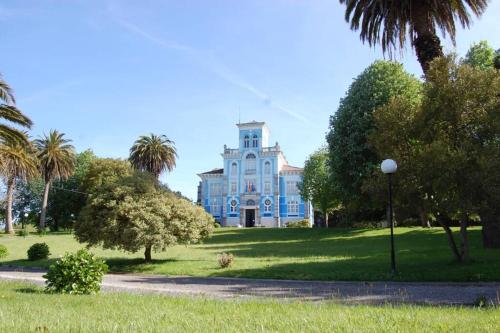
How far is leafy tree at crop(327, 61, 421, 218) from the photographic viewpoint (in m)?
30.7

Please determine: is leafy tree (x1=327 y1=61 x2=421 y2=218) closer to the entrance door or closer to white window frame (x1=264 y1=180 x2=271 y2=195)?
white window frame (x1=264 y1=180 x2=271 y2=195)

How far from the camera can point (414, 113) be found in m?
15.0

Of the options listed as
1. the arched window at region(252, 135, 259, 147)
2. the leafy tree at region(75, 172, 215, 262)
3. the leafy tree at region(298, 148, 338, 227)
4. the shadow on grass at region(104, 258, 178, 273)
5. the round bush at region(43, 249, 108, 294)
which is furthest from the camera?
the arched window at region(252, 135, 259, 147)

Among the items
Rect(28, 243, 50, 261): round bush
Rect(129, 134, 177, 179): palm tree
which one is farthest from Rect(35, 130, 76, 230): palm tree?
Rect(28, 243, 50, 261): round bush

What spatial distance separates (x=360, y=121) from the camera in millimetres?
30922

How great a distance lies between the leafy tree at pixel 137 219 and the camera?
57.9ft

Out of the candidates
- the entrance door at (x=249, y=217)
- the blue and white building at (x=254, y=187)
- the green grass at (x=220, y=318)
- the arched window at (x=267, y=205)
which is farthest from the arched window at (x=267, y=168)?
the green grass at (x=220, y=318)

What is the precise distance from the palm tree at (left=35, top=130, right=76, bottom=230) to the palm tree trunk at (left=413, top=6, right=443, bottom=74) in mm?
48106

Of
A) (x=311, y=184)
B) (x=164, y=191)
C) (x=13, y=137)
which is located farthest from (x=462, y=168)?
(x=311, y=184)

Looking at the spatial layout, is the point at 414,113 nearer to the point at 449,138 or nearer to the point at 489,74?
the point at 449,138

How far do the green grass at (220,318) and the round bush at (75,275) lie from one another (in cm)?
194

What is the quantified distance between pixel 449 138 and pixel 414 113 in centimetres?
151

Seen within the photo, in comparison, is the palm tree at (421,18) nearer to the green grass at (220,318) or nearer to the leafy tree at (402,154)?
the leafy tree at (402,154)

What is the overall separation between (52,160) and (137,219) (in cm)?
4199
